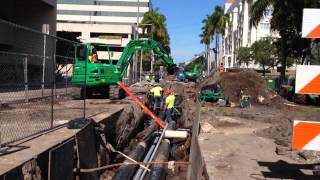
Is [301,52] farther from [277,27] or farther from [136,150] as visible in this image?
[136,150]

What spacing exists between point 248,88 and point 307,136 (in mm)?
25783

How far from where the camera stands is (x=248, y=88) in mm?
32812

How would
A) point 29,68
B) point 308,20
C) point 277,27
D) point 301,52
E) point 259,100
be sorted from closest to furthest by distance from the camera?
point 308,20 < point 29,68 < point 259,100 < point 277,27 < point 301,52

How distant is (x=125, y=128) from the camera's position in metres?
18.8

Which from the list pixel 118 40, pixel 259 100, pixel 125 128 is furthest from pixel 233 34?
pixel 125 128

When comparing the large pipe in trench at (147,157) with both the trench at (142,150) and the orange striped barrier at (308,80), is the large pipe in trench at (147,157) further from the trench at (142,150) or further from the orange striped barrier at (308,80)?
the orange striped barrier at (308,80)

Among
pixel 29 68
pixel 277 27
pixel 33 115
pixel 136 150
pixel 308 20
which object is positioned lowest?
pixel 136 150

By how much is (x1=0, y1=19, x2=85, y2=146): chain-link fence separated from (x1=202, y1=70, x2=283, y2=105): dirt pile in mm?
20747

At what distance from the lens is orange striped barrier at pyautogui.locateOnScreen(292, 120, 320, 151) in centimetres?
Result: 726

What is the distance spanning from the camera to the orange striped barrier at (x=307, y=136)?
7262 mm

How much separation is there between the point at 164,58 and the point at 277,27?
1796cm

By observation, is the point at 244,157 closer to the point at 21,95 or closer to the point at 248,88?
the point at 21,95

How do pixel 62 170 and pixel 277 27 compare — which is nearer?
pixel 62 170

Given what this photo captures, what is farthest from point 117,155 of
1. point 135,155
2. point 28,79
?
point 28,79
